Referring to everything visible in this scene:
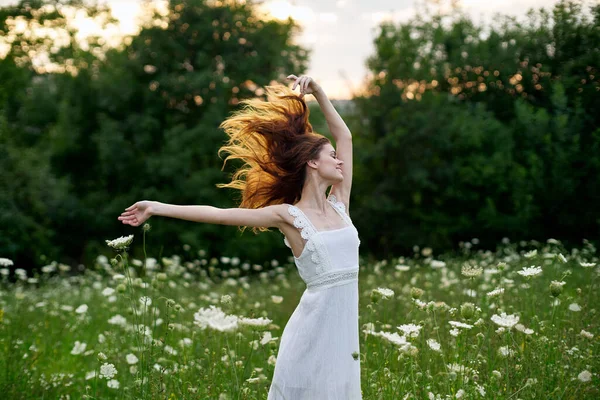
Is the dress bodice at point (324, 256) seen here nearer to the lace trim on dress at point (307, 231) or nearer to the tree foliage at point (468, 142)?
the lace trim on dress at point (307, 231)

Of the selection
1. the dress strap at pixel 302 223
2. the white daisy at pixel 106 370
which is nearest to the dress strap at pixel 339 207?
the dress strap at pixel 302 223

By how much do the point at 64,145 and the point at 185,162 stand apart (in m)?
5.31

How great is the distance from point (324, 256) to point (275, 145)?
2.57ft

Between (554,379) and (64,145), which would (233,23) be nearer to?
(64,145)

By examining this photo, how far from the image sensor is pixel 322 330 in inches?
121

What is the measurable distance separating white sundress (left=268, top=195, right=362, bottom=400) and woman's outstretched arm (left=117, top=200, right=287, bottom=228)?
0.37 ft

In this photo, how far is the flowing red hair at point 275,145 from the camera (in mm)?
3482

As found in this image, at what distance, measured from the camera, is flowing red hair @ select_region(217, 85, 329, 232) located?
3482 millimetres

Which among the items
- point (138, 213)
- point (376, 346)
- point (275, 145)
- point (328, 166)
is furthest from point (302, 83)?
point (376, 346)

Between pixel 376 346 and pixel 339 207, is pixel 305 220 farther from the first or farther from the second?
pixel 376 346

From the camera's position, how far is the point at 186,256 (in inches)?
818

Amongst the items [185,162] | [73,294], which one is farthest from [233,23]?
[73,294]

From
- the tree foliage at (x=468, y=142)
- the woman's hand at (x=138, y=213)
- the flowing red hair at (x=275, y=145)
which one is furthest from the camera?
the tree foliage at (x=468, y=142)

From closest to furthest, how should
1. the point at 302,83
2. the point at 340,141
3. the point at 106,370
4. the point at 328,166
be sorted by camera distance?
1. the point at 106,370
2. the point at 328,166
3. the point at 302,83
4. the point at 340,141
